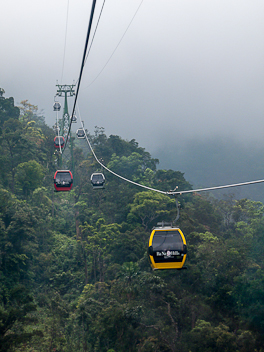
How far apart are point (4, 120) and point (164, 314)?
36.7 meters

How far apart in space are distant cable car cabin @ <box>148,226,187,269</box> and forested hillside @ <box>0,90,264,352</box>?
11891 millimetres

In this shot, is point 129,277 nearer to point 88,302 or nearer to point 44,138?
point 88,302

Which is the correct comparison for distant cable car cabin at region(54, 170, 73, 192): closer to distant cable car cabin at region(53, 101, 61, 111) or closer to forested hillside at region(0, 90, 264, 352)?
forested hillside at region(0, 90, 264, 352)

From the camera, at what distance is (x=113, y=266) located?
103ft

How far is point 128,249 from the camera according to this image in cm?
3247

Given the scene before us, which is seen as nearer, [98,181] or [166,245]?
[166,245]

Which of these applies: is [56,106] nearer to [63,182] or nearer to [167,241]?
[63,182]

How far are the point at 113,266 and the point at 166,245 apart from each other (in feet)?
72.6

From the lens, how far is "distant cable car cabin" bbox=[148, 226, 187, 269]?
10.1 m

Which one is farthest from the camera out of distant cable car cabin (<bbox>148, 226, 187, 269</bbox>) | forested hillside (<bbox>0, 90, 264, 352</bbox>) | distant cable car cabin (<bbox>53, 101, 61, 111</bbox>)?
distant cable car cabin (<bbox>53, 101, 61, 111</bbox>)

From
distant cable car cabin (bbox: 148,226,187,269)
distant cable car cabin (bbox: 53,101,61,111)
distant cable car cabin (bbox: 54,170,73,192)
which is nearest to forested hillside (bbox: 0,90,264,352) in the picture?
distant cable car cabin (bbox: 53,101,61,111)

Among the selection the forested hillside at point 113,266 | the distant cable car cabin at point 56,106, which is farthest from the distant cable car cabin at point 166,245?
the distant cable car cabin at point 56,106

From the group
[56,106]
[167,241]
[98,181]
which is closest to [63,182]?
[98,181]

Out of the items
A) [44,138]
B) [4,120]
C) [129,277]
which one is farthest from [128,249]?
[4,120]
